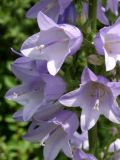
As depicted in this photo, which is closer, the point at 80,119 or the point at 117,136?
the point at 80,119

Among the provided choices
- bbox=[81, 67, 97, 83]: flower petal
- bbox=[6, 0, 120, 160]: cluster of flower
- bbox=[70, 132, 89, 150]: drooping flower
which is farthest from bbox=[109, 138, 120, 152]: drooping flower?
bbox=[81, 67, 97, 83]: flower petal

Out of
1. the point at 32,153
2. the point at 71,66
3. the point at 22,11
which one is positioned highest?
the point at 71,66

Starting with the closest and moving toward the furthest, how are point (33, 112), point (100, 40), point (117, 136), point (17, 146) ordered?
point (100, 40), point (33, 112), point (117, 136), point (17, 146)

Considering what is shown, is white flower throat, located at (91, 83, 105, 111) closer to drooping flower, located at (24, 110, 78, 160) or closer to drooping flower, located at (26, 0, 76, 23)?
drooping flower, located at (24, 110, 78, 160)

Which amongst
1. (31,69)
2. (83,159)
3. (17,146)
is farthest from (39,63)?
(17,146)

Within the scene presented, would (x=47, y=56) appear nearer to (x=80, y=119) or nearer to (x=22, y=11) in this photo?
(x=80, y=119)

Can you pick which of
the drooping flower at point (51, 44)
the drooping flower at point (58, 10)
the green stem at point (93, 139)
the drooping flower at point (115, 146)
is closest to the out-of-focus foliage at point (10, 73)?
the drooping flower at point (115, 146)

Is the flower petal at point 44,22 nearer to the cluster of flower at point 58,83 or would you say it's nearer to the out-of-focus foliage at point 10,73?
the cluster of flower at point 58,83
